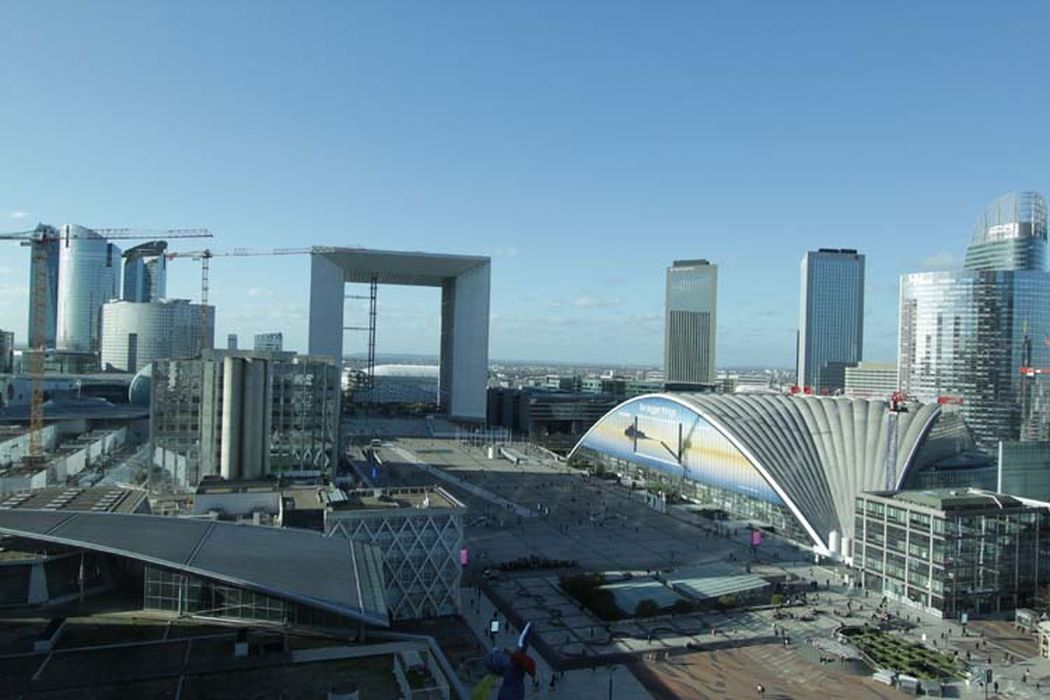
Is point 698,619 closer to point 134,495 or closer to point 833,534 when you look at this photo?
point 833,534

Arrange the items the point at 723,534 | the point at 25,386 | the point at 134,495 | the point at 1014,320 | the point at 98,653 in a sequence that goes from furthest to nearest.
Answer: the point at 25,386, the point at 1014,320, the point at 723,534, the point at 134,495, the point at 98,653

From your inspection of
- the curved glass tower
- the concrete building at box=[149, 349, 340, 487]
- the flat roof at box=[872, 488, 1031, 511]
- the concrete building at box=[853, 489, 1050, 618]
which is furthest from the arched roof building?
the curved glass tower

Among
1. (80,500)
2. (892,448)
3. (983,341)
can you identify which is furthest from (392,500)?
(983,341)

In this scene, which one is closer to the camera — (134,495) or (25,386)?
(134,495)

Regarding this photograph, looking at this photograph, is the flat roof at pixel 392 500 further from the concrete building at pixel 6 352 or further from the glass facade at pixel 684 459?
the concrete building at pixel 6 352

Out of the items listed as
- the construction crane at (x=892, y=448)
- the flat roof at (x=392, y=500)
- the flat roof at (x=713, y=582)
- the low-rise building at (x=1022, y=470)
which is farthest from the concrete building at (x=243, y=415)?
the low-rise building at (x=1022, y=470)

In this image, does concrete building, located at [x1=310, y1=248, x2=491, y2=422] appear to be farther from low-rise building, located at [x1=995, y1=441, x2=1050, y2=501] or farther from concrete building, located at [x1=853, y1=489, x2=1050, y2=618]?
concrete building, located at [x1=853, y1=489, x2=1050, y2=618]

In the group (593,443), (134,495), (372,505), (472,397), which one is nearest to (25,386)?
(472,397)

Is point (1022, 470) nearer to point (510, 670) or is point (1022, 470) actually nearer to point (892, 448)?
point (892, 448)
